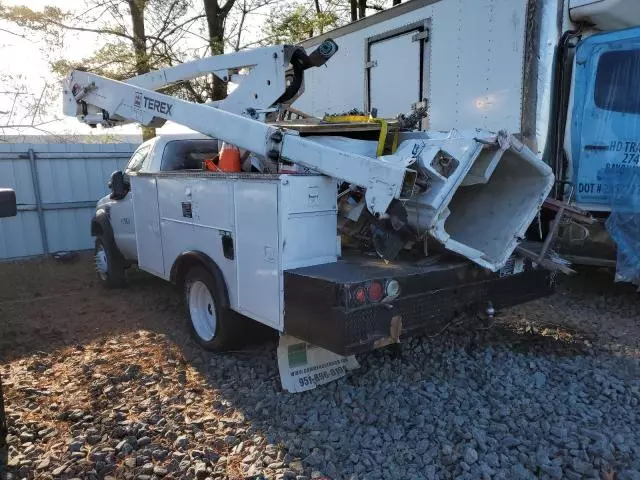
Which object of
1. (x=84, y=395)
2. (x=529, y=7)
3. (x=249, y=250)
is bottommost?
(x=84, y=395)

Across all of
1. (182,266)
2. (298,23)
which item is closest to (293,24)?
(298,23)

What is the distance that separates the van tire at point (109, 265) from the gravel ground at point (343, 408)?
1.88 m

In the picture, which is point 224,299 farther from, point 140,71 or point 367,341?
point 140,71

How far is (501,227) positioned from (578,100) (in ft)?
8.56

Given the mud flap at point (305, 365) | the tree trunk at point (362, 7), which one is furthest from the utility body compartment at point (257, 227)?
the tree trunk at point (362, 7)

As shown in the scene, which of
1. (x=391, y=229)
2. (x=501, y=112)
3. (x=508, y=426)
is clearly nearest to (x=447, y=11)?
(x=501, y=112)

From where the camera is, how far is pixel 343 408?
11.4 ft

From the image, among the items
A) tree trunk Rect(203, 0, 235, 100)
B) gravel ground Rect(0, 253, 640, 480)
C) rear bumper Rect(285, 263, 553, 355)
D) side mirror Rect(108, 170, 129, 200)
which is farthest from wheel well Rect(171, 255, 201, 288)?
tree trunk Rect(203, 0, 235, 100)

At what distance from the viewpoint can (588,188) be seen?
18.4 feet

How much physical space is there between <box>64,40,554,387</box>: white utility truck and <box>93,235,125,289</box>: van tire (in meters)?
2.22

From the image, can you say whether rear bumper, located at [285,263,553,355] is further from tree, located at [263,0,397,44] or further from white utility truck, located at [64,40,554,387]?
tree, located at [263,0,397,44]

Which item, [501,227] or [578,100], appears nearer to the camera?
[501,227]

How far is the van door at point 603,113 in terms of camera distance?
210 inches

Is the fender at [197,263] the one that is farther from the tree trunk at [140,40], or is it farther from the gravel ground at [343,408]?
the tree trunk at [140,40]
